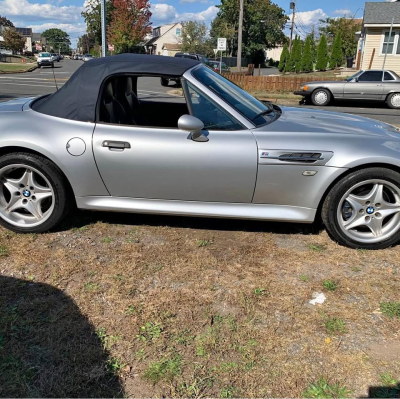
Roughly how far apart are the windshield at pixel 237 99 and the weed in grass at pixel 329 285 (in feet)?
4.52

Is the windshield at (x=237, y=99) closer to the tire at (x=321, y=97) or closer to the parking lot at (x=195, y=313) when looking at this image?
the parking lot at (x=195, y=313)

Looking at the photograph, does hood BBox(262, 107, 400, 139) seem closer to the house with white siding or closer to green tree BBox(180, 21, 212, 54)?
the house with white siding

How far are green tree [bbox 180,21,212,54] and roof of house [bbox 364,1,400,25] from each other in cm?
3321

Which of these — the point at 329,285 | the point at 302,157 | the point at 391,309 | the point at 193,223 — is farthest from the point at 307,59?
the point at 391,309

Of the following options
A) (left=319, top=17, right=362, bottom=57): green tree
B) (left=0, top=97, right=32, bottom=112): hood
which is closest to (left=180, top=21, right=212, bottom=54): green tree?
(left=319, top=17, right=362, bottom=57): green tree

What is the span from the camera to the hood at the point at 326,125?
3379 mm

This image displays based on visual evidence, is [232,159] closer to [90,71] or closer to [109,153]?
[109,153]

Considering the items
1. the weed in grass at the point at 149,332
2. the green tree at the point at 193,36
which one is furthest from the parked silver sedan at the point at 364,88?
the green tree at the point at 193,36

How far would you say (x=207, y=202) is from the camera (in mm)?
3395

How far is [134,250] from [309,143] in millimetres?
1701

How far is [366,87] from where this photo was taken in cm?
1502

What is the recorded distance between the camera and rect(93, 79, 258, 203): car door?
322 centimetres

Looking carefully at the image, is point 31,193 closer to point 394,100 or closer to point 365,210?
point 365,210

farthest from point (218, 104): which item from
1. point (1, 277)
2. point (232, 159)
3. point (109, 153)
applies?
point (1, 277)
